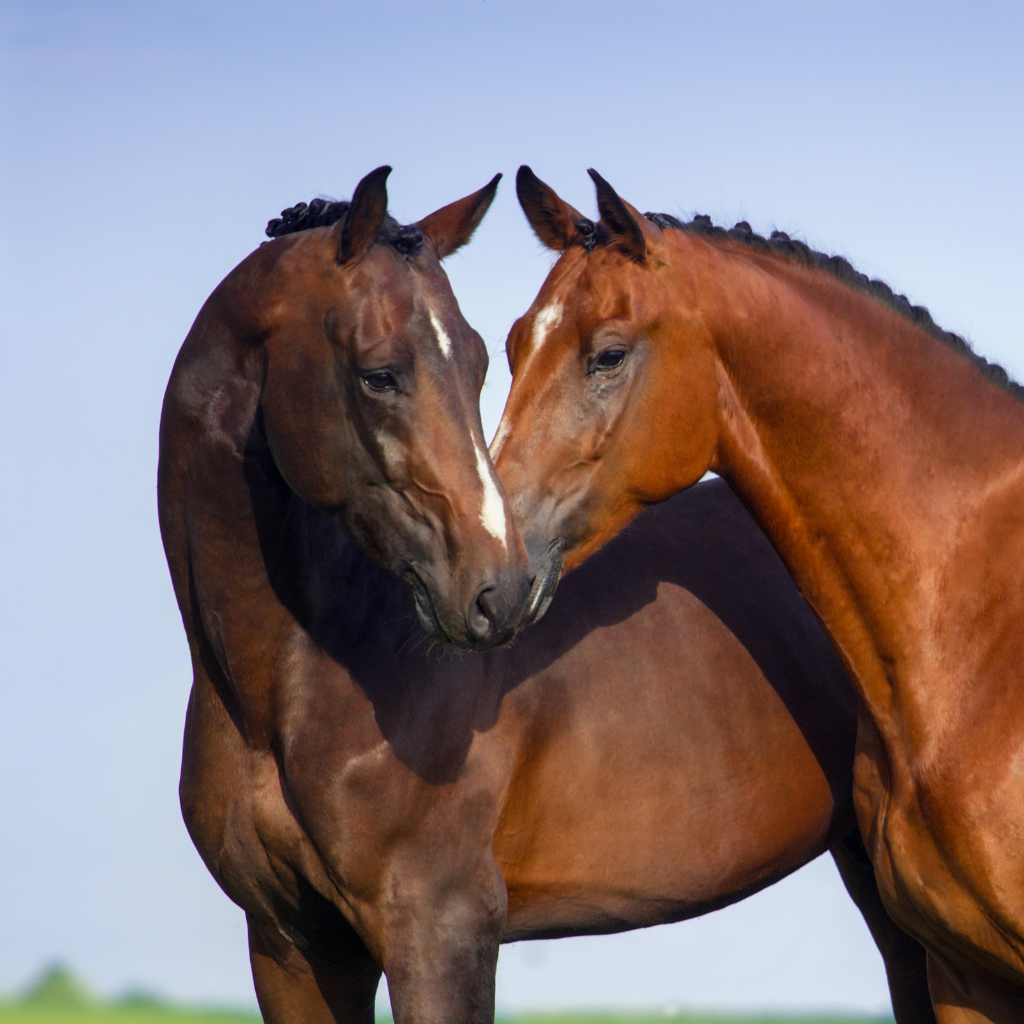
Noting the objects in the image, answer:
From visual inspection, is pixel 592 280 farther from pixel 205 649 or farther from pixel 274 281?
pixel 205 649

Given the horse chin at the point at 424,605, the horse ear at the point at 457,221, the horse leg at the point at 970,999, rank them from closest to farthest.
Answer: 1. the horse chin at the point at 424,605
2. the horse leg at the point at 970,999
3. the horse ear at the point at 457,221

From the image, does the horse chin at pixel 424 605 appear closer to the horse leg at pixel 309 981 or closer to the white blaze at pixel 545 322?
the white blaze at pixel 545 322

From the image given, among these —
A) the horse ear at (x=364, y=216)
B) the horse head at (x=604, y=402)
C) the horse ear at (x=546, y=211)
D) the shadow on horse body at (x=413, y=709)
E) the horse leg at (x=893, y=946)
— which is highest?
the horse ear at (x=546, y=211)

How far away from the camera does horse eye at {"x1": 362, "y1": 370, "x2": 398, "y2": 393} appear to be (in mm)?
3572

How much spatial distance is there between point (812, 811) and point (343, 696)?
182 centimetres

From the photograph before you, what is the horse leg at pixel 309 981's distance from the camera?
4168mm

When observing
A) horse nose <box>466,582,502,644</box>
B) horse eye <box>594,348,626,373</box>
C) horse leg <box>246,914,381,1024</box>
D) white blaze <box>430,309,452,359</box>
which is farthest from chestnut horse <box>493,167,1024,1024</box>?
horse leg <box>246,914,381,1024</box>

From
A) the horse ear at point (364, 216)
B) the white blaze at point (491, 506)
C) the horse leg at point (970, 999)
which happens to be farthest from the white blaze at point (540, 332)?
the horse leg at point (970, 999)

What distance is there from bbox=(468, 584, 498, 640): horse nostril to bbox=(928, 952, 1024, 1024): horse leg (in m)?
1.78

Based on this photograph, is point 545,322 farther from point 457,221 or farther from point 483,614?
point 483,614

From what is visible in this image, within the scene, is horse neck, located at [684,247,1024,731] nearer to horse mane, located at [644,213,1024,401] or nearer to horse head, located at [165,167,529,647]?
horse mane, located at [644,213,1024,401]

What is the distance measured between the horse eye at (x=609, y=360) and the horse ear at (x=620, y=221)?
1.02 feet

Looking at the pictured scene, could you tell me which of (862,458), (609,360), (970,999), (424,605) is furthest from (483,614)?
(970,999)

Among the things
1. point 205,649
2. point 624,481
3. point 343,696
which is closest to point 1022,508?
point 624,481
